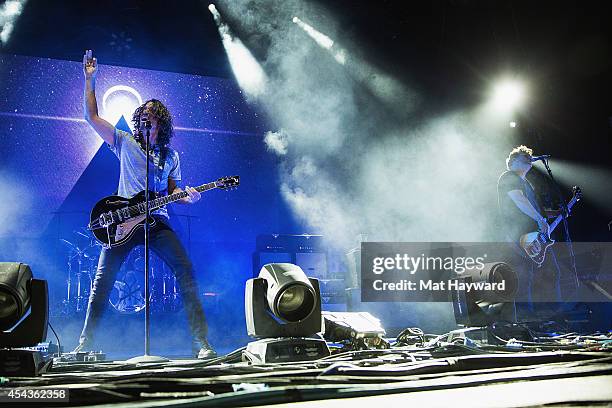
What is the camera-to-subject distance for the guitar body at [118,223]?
3266mm

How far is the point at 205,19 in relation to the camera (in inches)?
238

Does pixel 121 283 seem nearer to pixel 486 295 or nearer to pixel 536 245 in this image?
pixel 486 295

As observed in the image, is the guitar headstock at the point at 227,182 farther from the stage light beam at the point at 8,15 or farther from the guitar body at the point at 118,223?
the stage light beam at the point at 8,15

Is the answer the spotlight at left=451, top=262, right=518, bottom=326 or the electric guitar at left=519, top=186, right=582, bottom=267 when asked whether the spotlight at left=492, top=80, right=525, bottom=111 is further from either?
the spotlight at left=451, top=262, right=518, bottom=326

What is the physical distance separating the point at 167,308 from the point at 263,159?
255 cm

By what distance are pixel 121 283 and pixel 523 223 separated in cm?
395

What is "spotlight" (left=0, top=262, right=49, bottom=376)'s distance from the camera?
187cm

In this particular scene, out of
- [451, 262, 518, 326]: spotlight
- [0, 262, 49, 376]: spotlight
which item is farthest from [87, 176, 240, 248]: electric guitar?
[451, 262, 518, 326]: spotlight

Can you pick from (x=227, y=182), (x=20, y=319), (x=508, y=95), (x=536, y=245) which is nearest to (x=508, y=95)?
(x=508, y=95)

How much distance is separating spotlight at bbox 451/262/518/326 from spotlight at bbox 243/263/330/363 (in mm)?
1000

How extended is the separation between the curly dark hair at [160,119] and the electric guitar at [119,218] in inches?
18.7

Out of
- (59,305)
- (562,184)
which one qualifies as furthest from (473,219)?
(59,305)

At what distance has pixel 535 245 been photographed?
15.7ft

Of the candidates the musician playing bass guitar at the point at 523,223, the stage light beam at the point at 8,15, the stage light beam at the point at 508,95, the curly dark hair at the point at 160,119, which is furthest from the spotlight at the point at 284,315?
the stage light beam at the point at 508,95
